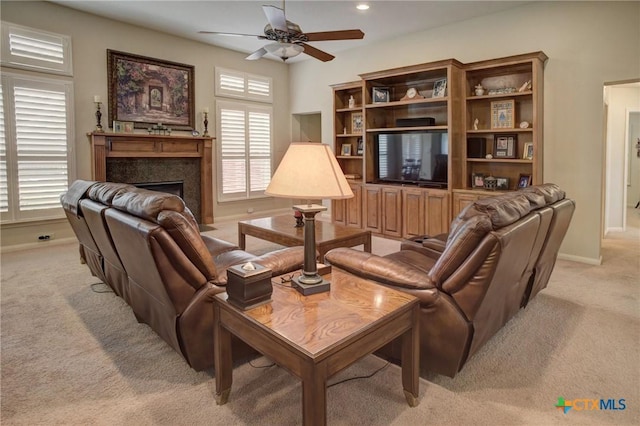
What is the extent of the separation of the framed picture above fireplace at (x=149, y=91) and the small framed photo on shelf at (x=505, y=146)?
453 cm

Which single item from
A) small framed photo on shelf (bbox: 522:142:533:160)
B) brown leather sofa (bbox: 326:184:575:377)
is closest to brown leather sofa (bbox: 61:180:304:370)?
brown leather sofa (bbox: 326:184:575:377)

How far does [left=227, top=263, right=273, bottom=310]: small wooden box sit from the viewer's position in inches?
Result: 66.9

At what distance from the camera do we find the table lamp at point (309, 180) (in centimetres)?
170

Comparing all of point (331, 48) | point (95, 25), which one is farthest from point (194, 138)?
point (331, 48)

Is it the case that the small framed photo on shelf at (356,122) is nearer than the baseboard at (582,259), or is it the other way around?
the baseboard at (582,259)

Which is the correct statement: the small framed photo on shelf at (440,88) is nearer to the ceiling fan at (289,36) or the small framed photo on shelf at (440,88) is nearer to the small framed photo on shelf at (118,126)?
the ceiling fan at (289,36)

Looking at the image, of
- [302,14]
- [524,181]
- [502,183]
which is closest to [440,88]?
[502,183]

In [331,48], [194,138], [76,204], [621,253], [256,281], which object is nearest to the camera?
[256,281]

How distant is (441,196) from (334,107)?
2475 millimetres

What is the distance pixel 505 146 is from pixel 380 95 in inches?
74.6

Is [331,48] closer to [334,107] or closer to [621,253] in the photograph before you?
[334,107]

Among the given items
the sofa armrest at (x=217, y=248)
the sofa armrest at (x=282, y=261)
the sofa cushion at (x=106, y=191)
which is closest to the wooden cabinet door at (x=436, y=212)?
the sofa armrest at (x=217, y=248)

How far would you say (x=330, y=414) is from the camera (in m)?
1.84

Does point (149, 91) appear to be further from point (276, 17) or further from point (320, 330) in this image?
point (320, 330)
